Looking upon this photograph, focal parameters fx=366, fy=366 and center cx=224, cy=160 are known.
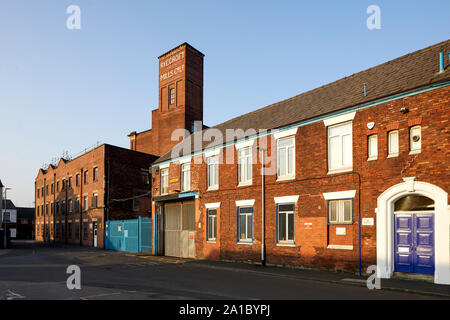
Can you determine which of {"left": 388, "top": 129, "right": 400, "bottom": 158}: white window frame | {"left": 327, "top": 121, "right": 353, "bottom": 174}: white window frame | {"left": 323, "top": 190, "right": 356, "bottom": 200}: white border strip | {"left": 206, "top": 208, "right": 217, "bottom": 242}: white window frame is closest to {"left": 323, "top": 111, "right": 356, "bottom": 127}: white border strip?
{"left": 327, "top": 121, "right": 353, "bottom": 174}: white window frame

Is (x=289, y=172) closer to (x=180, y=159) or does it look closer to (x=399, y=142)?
(x=399, y=142)

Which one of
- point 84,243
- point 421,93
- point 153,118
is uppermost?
point 153,118

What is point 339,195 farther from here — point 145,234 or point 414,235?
point 145,234

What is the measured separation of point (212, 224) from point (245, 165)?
4.26 meters

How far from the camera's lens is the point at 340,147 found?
15156mm

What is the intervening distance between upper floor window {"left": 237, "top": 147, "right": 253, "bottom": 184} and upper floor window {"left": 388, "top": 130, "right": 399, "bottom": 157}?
288 inches

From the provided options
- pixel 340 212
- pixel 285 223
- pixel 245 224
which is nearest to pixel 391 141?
pixel 340 212

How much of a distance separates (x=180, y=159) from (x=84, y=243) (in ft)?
65.3

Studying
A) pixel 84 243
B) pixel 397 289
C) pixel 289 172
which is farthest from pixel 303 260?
pixel 84 243

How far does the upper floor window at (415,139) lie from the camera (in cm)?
1261

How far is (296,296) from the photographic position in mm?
10055

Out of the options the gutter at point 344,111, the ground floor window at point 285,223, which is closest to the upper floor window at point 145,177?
the gutter at point 344,111
